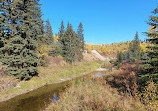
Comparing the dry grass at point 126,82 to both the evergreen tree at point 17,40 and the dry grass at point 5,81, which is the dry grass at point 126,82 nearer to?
the evergreen tree at point 17,40

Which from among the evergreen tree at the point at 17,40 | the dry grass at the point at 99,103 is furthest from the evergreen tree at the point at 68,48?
the dry grass at the point at 99,103

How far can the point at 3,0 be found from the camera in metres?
12.1

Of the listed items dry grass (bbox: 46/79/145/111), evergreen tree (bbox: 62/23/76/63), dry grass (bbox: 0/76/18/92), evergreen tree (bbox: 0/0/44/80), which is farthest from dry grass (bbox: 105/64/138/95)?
evergreen tree (bbox: 62/23/76/63)

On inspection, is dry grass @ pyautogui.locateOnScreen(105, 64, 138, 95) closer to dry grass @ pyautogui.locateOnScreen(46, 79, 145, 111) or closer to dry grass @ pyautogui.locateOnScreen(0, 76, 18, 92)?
dry grass @ pyautogui.locateOnScreen(46, 79, 145, 111)

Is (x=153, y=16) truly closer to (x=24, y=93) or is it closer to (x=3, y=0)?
(x=24, y=93)

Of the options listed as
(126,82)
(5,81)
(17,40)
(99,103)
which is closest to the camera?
(99,103)

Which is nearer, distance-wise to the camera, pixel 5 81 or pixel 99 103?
pixel 99 103

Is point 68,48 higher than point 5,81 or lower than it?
→ higher

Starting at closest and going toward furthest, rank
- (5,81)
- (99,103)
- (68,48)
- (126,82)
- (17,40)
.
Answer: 1. (99,103)
2. (126,82)
3. (5,81)
4. (17,40)
5. (68,48)

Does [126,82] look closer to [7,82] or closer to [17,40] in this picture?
[7,82]

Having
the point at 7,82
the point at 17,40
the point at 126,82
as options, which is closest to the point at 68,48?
the point at 17,40

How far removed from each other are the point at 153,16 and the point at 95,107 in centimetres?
769

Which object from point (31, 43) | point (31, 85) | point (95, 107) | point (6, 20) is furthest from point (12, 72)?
point (95, 107)

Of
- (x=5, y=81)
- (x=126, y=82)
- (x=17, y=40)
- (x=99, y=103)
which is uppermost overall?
(x=17, y=40)
